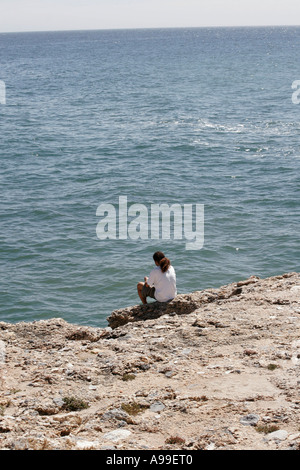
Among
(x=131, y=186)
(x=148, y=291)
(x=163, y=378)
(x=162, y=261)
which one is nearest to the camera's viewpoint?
(x=163, y=378)

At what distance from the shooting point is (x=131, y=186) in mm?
33219

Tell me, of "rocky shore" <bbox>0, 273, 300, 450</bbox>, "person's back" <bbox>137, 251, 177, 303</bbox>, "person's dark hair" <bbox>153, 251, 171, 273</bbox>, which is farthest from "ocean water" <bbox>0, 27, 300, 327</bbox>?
"rocky shore" <bbox>0, 273, 300, 450</bbox>

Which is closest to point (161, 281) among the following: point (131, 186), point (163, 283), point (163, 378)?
point (163, 283)

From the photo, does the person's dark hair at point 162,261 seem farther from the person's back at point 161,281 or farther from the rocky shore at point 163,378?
the rocky shore at point 163,378

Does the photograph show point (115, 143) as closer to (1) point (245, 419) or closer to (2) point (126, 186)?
(2) point (126, 186)

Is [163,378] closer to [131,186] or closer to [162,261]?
[162,261]

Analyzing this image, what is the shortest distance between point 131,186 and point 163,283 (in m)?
20.2

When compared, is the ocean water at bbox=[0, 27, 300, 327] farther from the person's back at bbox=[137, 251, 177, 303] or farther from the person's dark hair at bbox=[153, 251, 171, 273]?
the person's dark hair at bbox=[153, 251, 171, 273]

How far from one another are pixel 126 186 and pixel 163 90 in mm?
42922

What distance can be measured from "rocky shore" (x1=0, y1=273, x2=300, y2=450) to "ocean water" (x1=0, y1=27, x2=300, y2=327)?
6.72 m

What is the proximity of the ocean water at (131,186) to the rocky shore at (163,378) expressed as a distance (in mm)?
6717

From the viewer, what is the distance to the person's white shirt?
13.4 meters

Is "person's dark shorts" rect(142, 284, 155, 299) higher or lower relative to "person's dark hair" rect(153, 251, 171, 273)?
lower

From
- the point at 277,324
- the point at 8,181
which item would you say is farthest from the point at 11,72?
the point at 277,324
